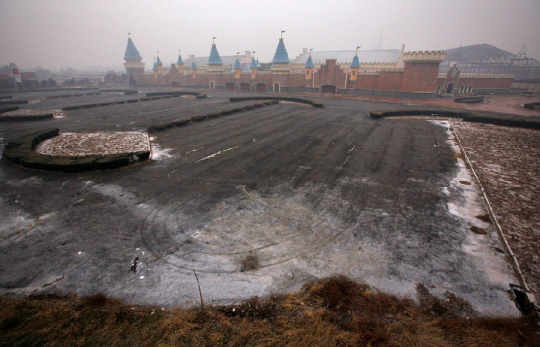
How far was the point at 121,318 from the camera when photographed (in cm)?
534

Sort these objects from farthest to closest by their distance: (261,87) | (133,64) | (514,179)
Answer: (133,64)
(261,87)
(514,179)

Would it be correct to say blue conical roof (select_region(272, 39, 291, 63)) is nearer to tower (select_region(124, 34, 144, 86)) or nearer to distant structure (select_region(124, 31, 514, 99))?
distant structure (select_region(124, 31, 514, 99))

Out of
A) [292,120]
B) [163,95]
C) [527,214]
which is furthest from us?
[163,95]

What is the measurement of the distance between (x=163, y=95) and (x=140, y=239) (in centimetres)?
4523

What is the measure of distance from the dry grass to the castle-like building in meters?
44.6

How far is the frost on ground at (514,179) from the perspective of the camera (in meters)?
7.37

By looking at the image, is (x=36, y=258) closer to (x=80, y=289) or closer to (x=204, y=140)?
(x=80, y=289)

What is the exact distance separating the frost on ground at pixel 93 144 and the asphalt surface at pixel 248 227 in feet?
8.35

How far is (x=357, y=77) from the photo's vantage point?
47.3 meters

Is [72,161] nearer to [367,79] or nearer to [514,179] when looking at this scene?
[514,179]

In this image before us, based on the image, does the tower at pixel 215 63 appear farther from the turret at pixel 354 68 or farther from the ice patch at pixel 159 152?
the ice patch at pixel 159 152

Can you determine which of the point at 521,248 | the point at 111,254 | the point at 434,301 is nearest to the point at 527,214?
the point at 521,248

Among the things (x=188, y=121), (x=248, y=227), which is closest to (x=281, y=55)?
(x=188, y=121)

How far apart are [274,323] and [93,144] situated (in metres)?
17.8
